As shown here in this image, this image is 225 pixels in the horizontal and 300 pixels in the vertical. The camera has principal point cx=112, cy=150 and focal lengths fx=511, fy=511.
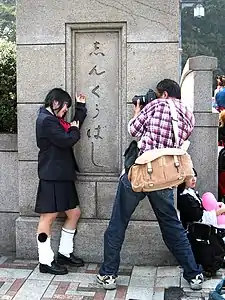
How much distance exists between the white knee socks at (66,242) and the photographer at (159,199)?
0.61 metres

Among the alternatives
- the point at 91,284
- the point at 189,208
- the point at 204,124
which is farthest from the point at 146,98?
the point at 91,284

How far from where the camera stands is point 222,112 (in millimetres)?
6812

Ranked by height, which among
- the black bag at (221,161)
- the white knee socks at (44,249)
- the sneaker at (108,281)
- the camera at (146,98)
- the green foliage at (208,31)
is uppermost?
the green foliage at (208,31)

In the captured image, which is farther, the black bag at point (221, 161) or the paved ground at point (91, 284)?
the black bag at point (221, 161)

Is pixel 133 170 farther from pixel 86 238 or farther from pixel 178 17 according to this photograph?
pixel 178 17

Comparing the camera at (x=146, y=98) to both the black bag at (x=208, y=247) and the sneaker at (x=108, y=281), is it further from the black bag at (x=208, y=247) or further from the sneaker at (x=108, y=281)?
the sneaker at (x=108, y=281)

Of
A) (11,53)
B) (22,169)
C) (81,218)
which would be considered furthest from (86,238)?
(11,53)

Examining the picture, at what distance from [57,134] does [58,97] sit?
36 centimetres

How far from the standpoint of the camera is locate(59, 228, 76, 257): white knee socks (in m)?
5.05

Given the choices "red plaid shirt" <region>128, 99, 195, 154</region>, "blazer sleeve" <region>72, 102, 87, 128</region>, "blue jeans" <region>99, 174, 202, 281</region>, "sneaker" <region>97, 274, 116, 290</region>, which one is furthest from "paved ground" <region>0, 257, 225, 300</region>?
"blazer sleeve" <region>72, 102, 87, 128</region>

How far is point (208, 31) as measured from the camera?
1355 inches

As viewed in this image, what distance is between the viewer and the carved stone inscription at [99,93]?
5078 millimetres

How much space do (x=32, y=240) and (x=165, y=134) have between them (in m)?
1.93

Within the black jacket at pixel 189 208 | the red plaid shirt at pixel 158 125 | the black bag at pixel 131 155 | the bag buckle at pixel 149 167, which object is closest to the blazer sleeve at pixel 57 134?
the black bag at pixel 131 155
